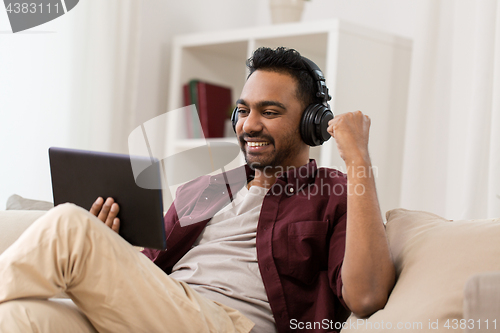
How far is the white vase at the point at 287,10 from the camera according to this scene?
248 cm

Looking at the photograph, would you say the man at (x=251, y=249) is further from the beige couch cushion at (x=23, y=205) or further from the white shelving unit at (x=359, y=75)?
the white shelving unit at (x=359, y=75)

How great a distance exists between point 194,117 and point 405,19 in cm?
111

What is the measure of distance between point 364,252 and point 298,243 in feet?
0.72

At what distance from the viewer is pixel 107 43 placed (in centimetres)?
235

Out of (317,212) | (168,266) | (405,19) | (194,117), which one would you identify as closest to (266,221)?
(317,212)

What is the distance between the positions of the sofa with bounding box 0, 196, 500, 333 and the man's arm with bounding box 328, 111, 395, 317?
3 cm

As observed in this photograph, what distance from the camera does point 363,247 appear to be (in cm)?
106

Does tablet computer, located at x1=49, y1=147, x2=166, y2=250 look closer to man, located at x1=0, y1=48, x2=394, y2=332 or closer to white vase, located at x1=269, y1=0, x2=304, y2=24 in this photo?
man, located at x1=0, y1=48, x2=394, y2=332

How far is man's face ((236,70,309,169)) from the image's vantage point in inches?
55.0

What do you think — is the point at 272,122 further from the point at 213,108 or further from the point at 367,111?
the point at 213,108

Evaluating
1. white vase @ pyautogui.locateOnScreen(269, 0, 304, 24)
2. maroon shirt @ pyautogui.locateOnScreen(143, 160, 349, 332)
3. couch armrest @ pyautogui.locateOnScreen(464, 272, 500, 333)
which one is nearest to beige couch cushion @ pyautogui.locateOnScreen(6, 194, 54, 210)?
maroon shirt @ pyautogui.locateOnScreen(143, 160, 349, 332)

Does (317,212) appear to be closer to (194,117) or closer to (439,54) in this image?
(439,54)

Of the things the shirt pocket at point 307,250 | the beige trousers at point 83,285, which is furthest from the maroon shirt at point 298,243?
the beige trousers at point 83,285

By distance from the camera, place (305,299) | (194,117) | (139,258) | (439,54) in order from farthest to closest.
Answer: (194,117)
(439,54)
(305,299)
(139,258)
